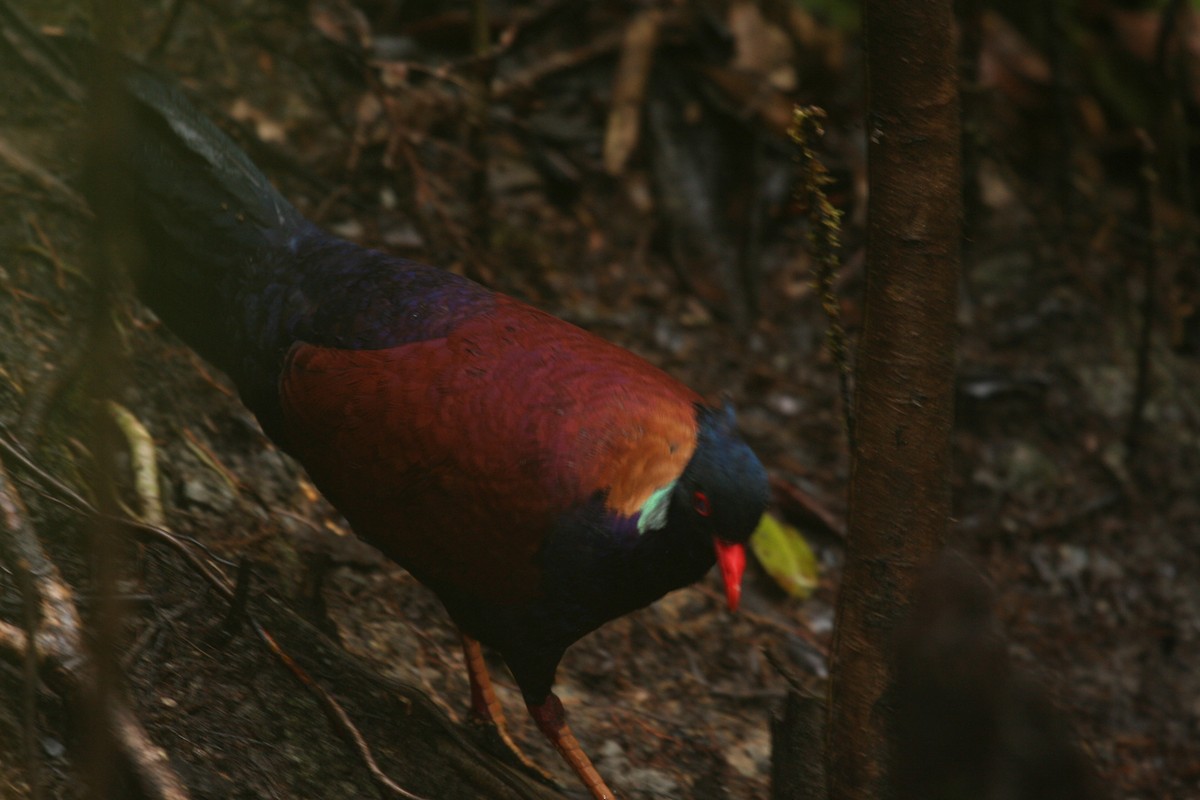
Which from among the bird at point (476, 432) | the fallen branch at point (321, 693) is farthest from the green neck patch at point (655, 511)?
the fallen branch at point (321, 693)

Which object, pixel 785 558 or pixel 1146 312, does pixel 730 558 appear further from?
pixel 1146 312

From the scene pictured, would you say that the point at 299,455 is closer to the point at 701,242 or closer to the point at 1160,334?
the point at 701,242

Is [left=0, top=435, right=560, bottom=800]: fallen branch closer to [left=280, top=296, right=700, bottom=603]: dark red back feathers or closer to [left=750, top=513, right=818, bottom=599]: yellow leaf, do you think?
[left=280, top=296, right=700, bottom=603]: dark red back feathers

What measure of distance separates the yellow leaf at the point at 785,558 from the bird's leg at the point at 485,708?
1.46 metres

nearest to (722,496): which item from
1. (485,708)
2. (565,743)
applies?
(565,743)

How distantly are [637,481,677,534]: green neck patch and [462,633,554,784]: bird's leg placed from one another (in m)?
0.71

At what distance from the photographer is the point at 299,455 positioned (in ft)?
10.5

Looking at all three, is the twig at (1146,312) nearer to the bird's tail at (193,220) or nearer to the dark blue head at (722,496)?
the dark blue head at (722,496)

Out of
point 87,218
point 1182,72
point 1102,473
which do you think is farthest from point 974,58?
point 87,218

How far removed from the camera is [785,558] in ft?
15.2

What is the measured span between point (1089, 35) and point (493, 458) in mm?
5359

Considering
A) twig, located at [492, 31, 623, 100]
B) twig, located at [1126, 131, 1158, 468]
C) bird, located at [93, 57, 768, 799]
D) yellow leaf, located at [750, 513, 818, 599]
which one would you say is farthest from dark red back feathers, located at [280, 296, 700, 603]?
twig, located at [492, 31, 623, 100]

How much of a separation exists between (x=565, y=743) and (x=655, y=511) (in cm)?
70

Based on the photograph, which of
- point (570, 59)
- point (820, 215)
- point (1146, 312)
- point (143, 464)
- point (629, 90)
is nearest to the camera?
point (820, 215)
